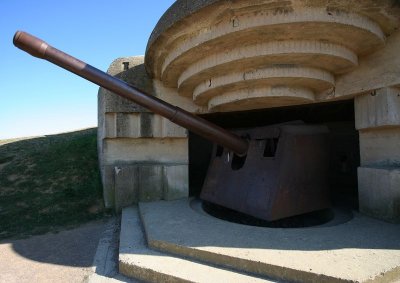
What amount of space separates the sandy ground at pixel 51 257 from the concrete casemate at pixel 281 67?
1145 mm

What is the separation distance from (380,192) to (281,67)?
6.23 feet

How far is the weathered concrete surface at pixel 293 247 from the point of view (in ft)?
7.32

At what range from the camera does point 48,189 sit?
224 inches

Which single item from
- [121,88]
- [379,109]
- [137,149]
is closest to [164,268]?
[121,88]

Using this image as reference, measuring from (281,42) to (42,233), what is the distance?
12.8ft

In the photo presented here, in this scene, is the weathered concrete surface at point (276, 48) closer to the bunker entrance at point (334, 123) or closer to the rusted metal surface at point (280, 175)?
the rusted metal surface at point (280, 175)

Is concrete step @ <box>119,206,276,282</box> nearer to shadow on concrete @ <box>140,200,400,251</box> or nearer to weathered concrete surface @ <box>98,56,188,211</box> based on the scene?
shadow on concrete @ <box>140,200,400,251</box>

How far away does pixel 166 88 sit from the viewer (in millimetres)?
5305

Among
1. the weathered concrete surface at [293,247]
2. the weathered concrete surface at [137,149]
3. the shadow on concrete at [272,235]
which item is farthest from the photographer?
the weathered concrete surface at [137,149]

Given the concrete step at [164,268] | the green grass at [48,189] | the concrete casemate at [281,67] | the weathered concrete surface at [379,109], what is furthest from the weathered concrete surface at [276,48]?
the green grass at [48,189]

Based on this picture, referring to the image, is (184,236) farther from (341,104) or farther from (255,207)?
(341,104)

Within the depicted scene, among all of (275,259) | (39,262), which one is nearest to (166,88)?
(39,262)

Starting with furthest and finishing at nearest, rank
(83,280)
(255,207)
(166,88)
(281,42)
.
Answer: (166,88), (255,207), (281,42), (83,280)

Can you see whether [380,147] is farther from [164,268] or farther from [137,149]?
[137,149]
